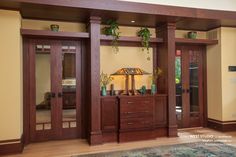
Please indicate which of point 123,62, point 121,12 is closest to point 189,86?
point 123,62

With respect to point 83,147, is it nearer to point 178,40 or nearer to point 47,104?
point 47,104

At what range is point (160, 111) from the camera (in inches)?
195

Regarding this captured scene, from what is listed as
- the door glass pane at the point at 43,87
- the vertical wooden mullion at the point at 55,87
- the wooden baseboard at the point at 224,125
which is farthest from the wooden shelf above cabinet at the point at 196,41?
the door glass pane at the point at 43,87

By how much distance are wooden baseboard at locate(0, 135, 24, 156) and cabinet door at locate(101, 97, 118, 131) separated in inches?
62.8

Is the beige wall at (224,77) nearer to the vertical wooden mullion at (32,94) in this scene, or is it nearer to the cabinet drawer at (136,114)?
the cabinet drawer at (136,114)

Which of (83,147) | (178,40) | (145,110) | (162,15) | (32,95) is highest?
(162,15)

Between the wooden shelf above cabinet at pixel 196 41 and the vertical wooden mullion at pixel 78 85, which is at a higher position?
the wooden shelf above cabinet at pixel 196 41

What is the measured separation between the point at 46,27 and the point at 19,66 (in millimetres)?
1112

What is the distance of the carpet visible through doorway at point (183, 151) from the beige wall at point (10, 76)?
4.90 feet

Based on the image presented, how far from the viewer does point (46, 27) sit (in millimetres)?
Answer: 4738

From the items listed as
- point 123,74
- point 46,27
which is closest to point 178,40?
point 123,74

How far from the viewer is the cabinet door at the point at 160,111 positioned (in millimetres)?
4922

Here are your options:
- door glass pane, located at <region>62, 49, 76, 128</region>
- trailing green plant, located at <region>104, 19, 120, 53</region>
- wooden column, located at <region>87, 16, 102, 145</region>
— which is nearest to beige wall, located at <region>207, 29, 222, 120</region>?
trailing green plant, located at <region>104, 19, 120, 53</region>

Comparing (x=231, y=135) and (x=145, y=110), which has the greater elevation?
(x=145, y=110)
